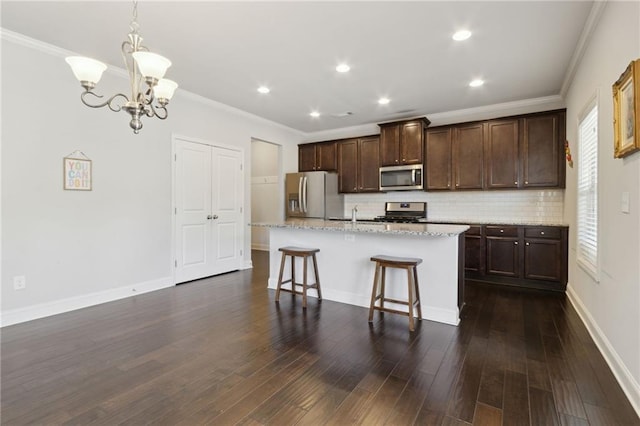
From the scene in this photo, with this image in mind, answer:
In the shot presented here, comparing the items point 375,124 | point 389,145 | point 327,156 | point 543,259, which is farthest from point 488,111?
point 327,156

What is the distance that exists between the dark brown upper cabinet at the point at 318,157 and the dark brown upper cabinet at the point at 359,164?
0.48 feet

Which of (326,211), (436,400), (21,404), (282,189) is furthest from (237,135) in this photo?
(436,400)

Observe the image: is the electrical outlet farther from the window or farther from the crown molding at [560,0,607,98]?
the crown molding at [560,0,607,98]

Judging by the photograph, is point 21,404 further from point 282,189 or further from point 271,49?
point 282,189

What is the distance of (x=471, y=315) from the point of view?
3326 millimetres

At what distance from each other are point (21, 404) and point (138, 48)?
7.70ft

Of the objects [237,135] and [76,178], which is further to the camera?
[237,135]

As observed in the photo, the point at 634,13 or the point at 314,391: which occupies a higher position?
the point at 634,13

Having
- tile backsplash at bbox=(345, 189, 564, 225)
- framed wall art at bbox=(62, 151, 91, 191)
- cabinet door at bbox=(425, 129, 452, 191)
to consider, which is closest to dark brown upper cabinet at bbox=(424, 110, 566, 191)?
cabinet door at bbox=(425, 129, 452, 191)

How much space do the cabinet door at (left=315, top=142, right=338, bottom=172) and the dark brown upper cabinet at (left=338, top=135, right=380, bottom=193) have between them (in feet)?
0.36

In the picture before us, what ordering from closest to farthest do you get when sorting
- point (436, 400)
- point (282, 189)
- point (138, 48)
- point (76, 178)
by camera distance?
point (436, 400)
point (138, 48)
point (76, 178)
point (282, 189)

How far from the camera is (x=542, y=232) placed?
14.1 feet

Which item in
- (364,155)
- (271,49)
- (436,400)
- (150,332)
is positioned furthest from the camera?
(364,155)

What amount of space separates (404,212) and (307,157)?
2.37m
